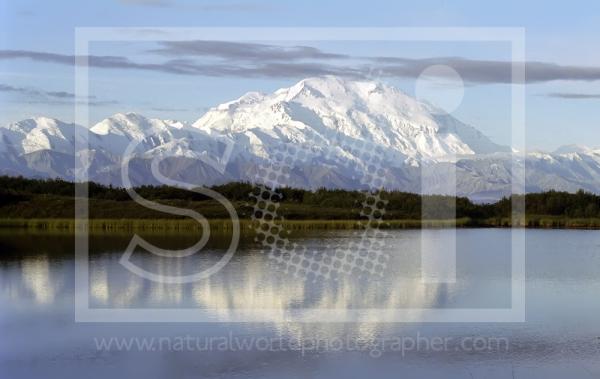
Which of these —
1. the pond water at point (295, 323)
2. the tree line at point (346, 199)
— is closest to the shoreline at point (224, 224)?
the tree line at point (346, 199)

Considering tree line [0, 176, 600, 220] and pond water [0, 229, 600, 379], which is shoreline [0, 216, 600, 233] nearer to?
tree line [0, 176, 600, 220]

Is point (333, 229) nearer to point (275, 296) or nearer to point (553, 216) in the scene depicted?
point (553, 216)

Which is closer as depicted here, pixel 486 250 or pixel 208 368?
pixel 208 368

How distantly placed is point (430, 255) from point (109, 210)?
34748mm

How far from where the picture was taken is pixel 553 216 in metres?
80.2

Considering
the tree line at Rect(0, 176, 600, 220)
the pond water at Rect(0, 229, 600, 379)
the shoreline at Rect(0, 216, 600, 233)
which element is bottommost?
the pond water at Rect(0, 229, 600, 379)

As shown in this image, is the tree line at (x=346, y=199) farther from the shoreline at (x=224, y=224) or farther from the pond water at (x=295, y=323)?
the pond water at (x=295, y=323)

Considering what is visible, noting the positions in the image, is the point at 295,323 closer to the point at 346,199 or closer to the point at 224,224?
the point at 224,224

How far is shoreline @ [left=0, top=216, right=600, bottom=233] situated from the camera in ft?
194

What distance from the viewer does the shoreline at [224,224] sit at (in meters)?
59.3

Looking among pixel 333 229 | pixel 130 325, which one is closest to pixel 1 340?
pixel 130 325

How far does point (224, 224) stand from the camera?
61.1 m

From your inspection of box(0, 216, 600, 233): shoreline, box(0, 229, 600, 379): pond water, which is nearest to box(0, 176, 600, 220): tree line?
box(0, 216, 600, 233): shoreline

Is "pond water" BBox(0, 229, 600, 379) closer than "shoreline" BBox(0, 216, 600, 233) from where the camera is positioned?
Yes
